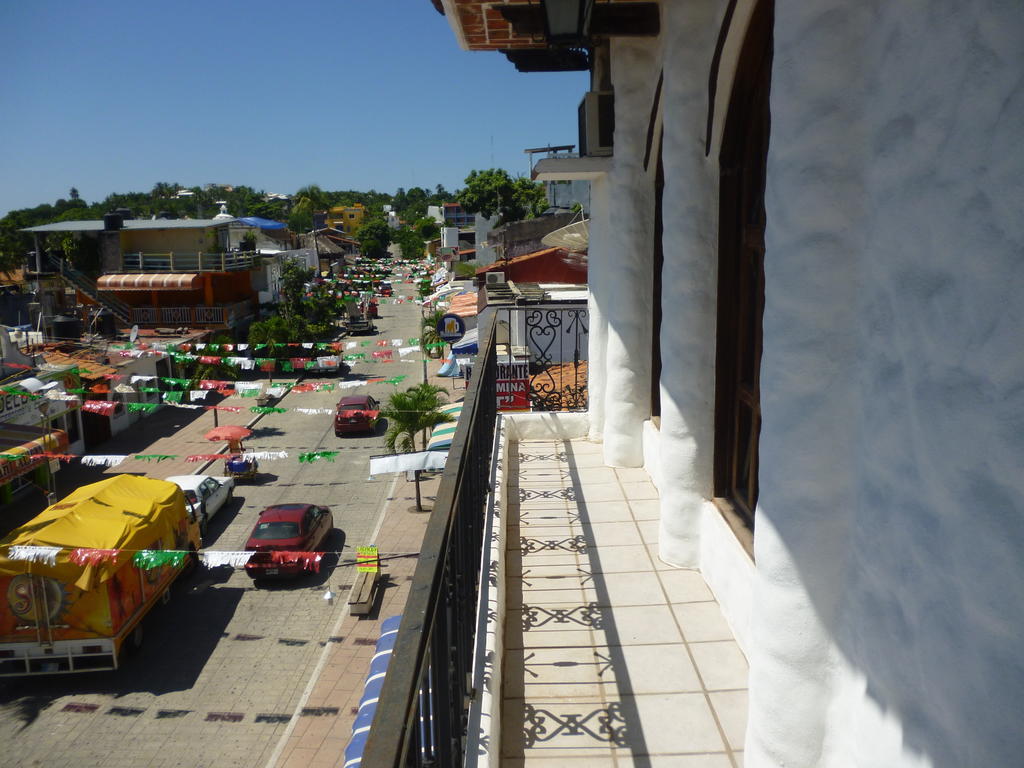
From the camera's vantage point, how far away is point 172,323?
3538 centimetres

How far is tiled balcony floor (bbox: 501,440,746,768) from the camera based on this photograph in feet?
10.6

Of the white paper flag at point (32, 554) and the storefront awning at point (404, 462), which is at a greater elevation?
the storefront awning at point (404, 462)

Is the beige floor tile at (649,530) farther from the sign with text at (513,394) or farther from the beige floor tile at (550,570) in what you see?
the sign with text at (513,394)

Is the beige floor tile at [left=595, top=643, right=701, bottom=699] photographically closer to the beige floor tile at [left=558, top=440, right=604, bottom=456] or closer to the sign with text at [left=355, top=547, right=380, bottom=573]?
the beige floor tile at [left=558, top=440, right=604, bottom=456]

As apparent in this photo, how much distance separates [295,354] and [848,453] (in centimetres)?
3334

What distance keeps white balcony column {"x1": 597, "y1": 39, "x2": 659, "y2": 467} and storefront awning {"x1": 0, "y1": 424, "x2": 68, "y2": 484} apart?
14690 mm

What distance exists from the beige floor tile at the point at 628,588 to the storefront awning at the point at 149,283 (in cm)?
3486

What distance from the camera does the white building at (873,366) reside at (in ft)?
4.97

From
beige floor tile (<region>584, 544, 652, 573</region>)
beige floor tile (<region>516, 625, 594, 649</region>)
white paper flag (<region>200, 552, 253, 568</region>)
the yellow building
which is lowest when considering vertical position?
white paper flag (<region>200, 552, 253, 568</region>)

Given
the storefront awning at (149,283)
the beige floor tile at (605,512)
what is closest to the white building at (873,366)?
the beige floor tile at (605,512)

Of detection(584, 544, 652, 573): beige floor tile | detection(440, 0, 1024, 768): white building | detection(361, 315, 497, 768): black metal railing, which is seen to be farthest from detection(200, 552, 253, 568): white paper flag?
detection(361, 315, 497, 768): black metal railing

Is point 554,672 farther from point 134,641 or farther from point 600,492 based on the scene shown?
point 134,641

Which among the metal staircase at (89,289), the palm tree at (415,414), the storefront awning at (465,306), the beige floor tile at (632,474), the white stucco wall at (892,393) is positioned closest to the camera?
the white stucco wall at (892,393)

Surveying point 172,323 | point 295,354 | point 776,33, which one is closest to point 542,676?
point 776,33
